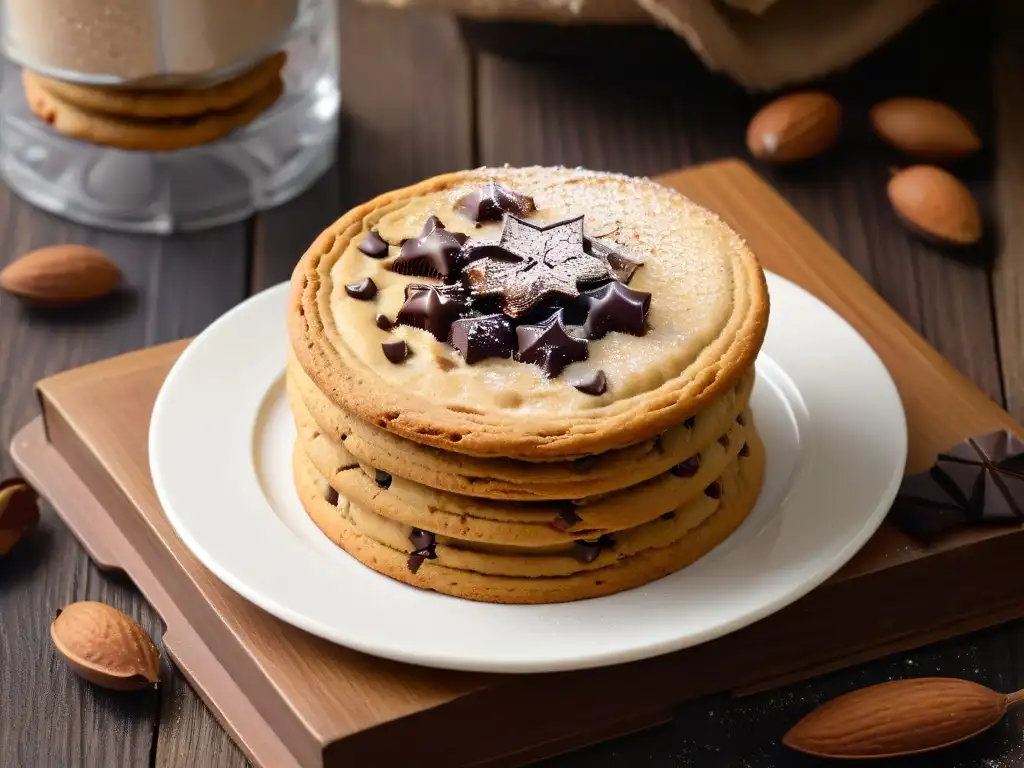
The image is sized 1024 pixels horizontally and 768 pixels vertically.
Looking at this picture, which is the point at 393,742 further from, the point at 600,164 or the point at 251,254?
the point at 600,164

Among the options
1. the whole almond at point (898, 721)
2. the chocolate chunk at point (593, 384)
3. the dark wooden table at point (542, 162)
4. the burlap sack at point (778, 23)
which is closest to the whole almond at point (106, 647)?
the dark wooden table at point (542, 162)

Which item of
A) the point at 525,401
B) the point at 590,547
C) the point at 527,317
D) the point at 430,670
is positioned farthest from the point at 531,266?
the point at 430,670

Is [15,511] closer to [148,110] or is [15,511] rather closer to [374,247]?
[374,247]

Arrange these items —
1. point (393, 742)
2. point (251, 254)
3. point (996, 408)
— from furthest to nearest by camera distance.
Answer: point (251, 254) < point (996, 408) < point (393, 742)

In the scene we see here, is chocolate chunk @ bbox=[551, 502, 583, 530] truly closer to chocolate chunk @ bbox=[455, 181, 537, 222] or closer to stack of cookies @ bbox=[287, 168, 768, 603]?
stack of cookies @ bbox=[287, 168, 768, 603]

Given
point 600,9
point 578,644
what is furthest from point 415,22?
point 578,644
